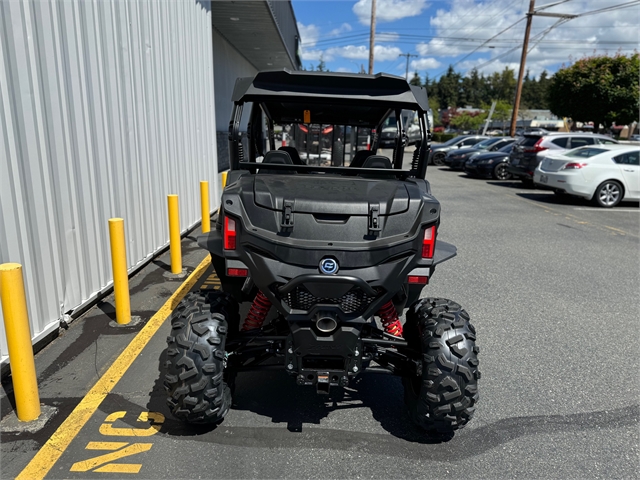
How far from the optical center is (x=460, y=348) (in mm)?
2764

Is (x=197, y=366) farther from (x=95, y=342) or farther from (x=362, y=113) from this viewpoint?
(x=362, y=113)

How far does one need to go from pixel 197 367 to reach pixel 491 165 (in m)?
17.5

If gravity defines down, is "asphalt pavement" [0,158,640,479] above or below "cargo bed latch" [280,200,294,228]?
below

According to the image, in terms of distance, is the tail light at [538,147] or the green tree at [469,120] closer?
the tail light at [538,147]

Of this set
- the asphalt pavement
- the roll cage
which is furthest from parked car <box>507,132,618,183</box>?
the roll cage

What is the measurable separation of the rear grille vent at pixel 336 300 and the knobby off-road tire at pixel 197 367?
49cm

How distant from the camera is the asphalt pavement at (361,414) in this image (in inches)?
108

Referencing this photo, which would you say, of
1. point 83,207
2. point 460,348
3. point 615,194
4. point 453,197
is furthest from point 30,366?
point 615,194

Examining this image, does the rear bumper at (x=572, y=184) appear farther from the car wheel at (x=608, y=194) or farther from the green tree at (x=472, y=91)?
the green tree at (x=472, y=91)

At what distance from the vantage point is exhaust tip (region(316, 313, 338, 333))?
8.57ft

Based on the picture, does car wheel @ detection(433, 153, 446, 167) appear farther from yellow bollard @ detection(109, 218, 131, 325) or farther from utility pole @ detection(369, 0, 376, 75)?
yellow bollard @ detection(109, 218, 131, 325)

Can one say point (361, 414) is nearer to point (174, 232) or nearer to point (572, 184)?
point (174, 232)

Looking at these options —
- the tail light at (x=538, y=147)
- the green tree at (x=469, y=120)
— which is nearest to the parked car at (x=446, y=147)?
the tail light at (x=538, y=147)

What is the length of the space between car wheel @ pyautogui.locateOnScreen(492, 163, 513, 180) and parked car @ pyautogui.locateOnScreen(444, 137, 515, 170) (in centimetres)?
288
